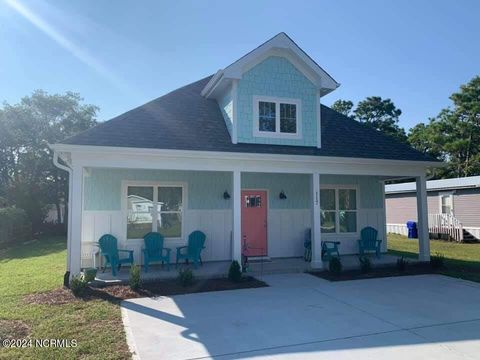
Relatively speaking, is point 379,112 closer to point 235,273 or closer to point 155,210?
point 155,210

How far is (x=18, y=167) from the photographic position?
90.2 feet

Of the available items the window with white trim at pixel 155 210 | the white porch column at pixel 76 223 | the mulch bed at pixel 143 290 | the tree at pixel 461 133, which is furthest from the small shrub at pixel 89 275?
the tree at pixel 461 133

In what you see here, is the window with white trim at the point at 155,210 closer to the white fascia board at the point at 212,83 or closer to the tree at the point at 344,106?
the white fascia board at the point at 212,83

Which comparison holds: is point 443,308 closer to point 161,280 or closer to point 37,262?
point 161,280

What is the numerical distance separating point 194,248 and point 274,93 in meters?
4.86

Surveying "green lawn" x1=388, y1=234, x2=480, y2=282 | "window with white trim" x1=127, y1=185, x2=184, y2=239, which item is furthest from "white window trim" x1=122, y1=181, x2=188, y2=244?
"green lawn" x1=388, y1=234, x2=480, y2=282

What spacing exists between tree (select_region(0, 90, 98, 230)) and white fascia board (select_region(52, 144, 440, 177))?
18335 millimetres

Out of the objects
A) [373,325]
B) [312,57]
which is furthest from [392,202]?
[373,325]

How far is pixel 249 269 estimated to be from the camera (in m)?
9.59

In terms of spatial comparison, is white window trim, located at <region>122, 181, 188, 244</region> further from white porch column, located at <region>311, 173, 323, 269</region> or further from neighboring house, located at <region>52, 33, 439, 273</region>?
white porch column, located at <region>311, 173, 323, 269</region>

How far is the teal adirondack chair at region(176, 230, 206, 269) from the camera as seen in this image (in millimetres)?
9773

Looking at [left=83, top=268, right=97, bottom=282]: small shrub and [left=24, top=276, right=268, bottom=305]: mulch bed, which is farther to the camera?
[left=83, top=268, right=97, bottom=282]: small shrub

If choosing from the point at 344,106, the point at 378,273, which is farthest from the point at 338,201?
the point at 344,106

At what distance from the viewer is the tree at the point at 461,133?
3105 cm
